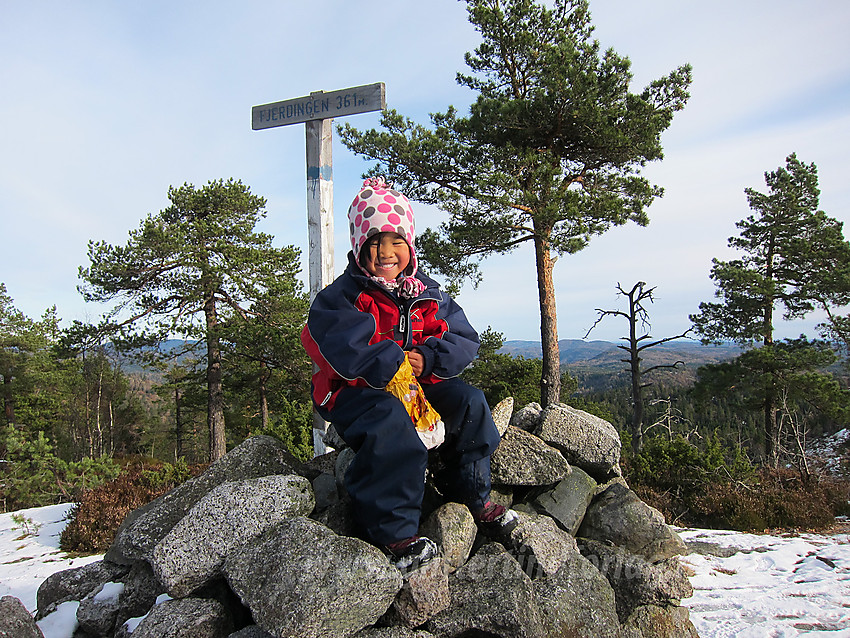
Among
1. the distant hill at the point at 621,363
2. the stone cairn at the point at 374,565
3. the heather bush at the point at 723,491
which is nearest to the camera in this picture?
the stone cairn at the point at 374,565

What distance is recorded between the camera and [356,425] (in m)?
2.55

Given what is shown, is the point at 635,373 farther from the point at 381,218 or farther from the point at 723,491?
the point at 381,218

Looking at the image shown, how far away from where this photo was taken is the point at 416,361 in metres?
2.80

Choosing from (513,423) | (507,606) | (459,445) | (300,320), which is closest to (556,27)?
(300,320)

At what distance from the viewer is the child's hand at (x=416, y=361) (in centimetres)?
280

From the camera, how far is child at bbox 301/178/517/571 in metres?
2.52

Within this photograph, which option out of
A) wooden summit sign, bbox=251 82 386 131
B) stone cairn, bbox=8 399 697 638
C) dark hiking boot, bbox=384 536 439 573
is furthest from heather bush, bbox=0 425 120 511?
dark hiking boot, bbox=384 536 439 573

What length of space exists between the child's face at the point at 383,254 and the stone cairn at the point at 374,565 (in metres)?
1.38

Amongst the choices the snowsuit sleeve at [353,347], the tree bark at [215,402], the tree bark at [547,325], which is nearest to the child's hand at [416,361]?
the snowsuit sleeve at [353,347]

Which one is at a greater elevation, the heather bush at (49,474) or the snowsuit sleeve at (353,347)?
the snowsuit sleeve at (353,347)

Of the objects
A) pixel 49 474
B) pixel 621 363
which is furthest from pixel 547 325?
pixel 621 363

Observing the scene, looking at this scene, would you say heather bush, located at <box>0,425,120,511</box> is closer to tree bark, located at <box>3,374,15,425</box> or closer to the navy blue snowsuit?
the navy blue snowsuit

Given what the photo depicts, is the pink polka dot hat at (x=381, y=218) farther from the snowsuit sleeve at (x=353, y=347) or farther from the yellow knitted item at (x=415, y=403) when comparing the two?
the yellow knitted item at (x=415, y=403)

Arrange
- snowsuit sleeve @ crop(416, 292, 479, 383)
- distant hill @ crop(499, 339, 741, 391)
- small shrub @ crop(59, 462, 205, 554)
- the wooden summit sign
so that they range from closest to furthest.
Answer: snowsuit sleeve @ crop(416, 292, 479, 383) → the wooden summit sign → small shrub @ crop(59, 462, 205, 554) → distant hill @ crop(499, 339, 741, 391)
